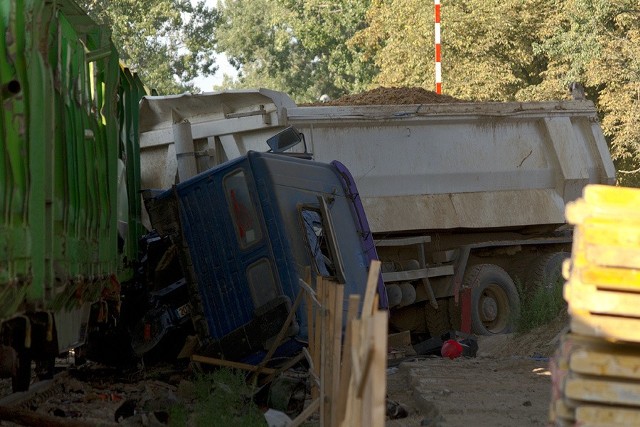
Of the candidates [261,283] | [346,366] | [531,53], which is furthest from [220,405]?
[531,53]

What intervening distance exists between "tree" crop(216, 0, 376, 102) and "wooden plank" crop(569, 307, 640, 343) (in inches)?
1331

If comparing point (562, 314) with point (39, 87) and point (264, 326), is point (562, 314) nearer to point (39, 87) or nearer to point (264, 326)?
point (264, 326)

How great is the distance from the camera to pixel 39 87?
5.99m

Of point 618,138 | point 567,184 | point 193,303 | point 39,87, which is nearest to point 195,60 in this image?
point 618,138

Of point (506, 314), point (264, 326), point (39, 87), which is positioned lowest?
point (506, 314)

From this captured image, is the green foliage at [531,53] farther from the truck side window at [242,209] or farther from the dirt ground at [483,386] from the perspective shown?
the truck side window at [242,209]

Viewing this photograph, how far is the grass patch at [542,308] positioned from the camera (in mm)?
13570

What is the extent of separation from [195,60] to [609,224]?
49.8 m

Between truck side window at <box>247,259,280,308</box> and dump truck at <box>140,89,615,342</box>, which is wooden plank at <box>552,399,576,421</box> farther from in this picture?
dump truck at <box>140,89,615,342</box>

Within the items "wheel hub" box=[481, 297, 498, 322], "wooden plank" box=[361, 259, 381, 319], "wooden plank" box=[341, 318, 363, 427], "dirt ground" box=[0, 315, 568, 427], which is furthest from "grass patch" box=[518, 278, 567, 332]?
"wooden plank" box=[361, 259, 381, 319]

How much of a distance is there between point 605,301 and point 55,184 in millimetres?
3474

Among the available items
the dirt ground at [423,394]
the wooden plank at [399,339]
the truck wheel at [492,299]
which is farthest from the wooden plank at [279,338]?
the truck wheel at [492,299]

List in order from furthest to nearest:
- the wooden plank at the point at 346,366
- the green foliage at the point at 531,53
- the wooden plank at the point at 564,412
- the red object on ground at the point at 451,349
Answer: the green foliage at the point at 531,53 → the red object on ground at the point at 451,349 → the wooden plank at the point at 346,366 → the wooden plank at the point at 564,412

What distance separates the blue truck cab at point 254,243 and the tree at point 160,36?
82.9 feet
